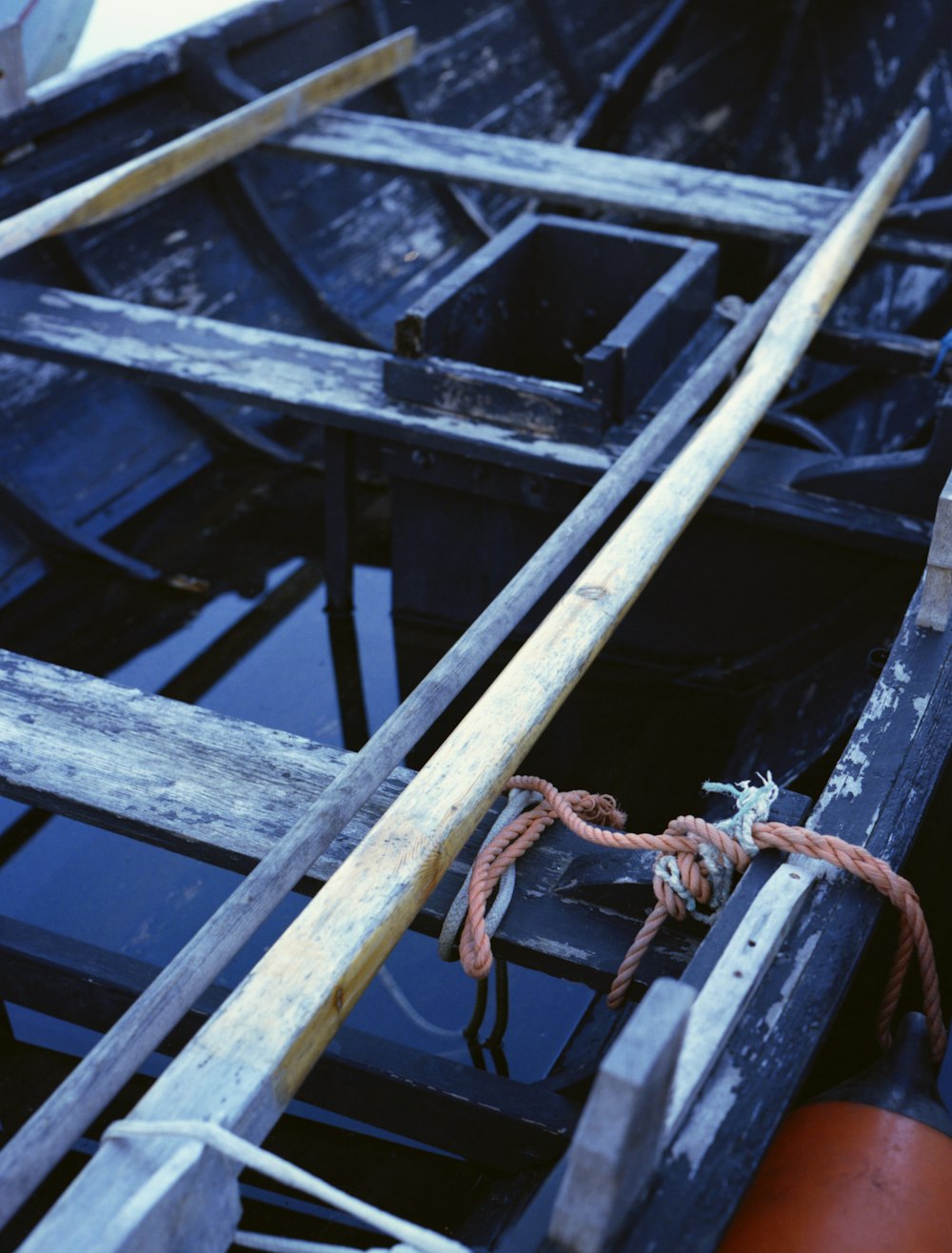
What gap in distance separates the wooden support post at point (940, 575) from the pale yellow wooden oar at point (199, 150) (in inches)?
81.4

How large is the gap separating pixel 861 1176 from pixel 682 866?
0.40 m

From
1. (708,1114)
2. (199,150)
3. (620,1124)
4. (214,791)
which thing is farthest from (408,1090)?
(199,150)

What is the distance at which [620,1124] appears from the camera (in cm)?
88

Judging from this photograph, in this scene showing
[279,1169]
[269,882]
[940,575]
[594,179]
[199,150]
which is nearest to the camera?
[279,1169]

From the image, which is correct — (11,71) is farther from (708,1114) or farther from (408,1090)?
(708,1114)

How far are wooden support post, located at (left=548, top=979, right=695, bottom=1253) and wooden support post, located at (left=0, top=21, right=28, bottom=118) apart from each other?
10.0ft

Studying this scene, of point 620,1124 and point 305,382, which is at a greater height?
point 620,1124

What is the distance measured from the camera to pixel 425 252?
4.64 metres

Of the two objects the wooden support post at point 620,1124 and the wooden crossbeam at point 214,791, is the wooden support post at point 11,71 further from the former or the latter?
the wooden support post at point 620,1124

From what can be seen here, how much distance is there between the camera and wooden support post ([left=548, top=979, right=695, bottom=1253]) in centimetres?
87

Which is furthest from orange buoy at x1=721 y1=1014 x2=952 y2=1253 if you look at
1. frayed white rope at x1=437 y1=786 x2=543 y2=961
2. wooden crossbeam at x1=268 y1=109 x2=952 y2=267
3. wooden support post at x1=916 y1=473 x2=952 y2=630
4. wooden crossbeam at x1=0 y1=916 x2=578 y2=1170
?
wooden crossbeam at x1=268 y1=109 x2=952 y2=267

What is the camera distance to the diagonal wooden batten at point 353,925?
0.97 meters

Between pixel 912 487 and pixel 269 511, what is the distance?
1.93 metres

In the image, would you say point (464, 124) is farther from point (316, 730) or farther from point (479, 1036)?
point (479, 1036)
